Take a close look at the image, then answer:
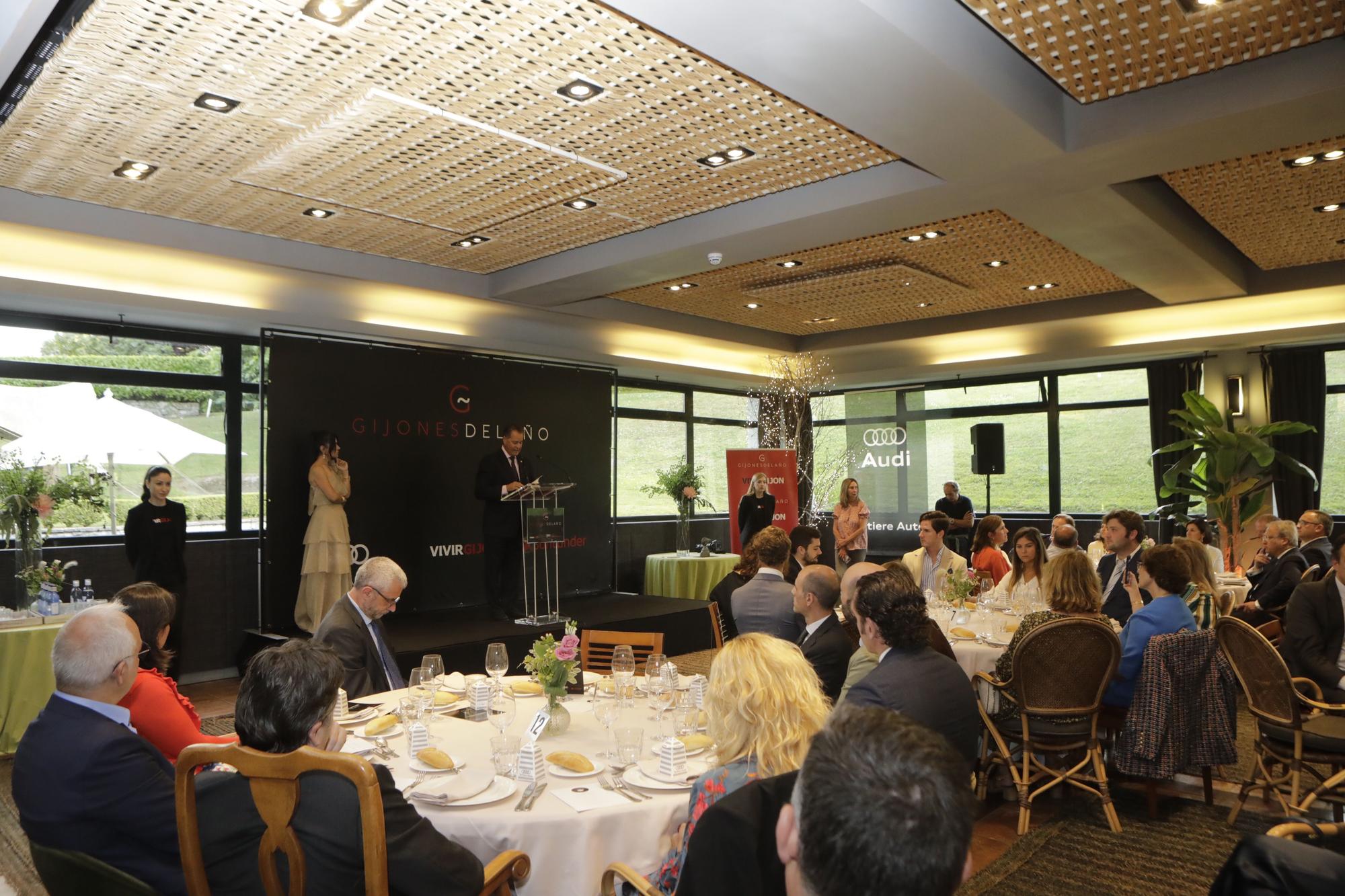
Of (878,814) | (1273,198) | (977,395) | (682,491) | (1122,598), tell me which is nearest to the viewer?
(878,814)

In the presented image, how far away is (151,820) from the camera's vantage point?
87.7 inches

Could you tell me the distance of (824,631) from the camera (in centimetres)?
404

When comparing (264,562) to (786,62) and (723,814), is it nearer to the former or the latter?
(786,62)

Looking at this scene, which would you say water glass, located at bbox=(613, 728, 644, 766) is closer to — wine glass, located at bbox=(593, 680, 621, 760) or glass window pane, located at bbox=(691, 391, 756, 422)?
wine glass, located at bbox=(593, 680, 621, 760)

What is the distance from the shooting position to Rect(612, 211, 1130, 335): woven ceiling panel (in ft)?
24.0

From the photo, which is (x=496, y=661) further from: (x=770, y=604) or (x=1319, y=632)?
(x=1319, y=632)

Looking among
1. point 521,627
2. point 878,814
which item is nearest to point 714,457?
point 521,627

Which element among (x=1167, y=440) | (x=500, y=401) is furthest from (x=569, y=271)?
(x=1167, y=440)

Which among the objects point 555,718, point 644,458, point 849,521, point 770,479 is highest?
point 644,458

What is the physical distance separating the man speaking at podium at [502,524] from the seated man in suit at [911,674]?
18.3 feet

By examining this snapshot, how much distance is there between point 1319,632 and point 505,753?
4335 millimetres

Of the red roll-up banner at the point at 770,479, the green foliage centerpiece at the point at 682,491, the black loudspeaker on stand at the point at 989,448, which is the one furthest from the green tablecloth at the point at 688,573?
the black loudspeaker on stand at the point at 989,448

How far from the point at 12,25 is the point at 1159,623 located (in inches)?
231

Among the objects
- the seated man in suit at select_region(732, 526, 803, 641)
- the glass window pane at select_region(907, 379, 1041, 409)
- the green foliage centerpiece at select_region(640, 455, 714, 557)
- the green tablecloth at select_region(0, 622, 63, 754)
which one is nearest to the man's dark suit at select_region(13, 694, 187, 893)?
the seated man in suit at select_region(732, 526, 803, 641)
